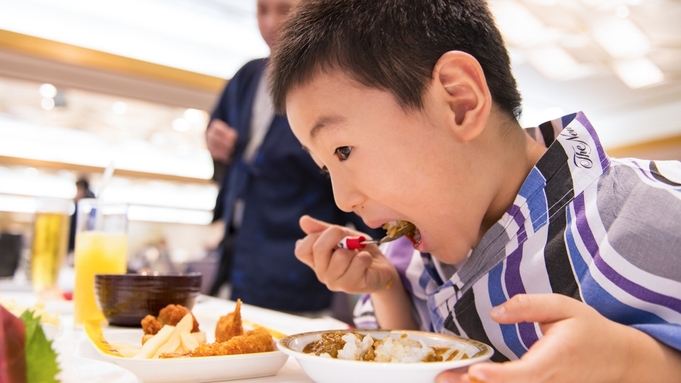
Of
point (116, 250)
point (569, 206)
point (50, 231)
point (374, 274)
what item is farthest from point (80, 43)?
point (569, 206)

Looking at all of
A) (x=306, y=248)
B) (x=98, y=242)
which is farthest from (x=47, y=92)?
(x=306, y=248)

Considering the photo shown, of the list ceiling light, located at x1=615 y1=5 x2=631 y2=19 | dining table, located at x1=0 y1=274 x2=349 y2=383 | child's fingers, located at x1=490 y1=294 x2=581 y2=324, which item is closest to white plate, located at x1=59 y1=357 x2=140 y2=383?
dining table, located at x1=0 y1=274 x2=349 y2=383

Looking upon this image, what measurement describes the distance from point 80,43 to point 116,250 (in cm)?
389

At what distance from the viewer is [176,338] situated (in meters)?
0.72

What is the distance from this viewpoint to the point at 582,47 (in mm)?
5598

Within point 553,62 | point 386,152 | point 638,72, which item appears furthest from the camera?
point 638,72

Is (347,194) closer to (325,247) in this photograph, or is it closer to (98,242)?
(325,247)

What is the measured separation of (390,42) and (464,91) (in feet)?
0.42

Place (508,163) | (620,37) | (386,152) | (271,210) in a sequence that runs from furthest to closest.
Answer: (620,37) → (271,210) → (508,163) → (386,152)

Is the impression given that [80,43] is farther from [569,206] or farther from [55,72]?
[569,206]

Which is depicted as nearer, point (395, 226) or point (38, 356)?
point (38, 356)

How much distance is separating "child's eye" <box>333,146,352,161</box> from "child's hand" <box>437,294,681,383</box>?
35cm

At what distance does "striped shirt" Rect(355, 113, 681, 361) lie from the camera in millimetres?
666

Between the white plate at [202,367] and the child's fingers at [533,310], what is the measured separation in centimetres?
28
